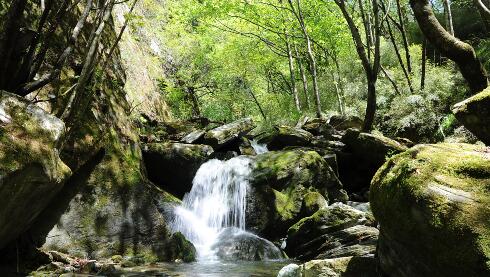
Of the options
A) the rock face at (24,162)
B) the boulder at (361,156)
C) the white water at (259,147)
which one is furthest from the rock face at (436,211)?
the white water at (259,147)

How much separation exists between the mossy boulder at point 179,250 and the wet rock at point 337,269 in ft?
13.1

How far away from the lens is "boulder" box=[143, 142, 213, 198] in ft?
42.0

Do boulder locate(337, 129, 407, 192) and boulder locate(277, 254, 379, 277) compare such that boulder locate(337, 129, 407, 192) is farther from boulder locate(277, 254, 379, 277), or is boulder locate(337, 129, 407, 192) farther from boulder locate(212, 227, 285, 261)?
boulder locate(277, 254, 379, 277)

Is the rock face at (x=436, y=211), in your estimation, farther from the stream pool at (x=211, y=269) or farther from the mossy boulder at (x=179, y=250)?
the mossy boulder at (x=179, y=250)

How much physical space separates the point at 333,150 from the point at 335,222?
5.96m

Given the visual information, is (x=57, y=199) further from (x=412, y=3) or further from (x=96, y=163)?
(x=412, y=3)

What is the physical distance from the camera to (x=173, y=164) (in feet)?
42.5

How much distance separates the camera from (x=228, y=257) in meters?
9.62

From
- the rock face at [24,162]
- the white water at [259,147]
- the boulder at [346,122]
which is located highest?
the boulder at [346,122]

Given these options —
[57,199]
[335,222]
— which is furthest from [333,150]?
[57,199]

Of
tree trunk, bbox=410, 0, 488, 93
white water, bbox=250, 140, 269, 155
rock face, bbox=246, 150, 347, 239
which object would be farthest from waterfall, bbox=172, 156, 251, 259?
tree trunk, bbox=410, 0, 488, 93

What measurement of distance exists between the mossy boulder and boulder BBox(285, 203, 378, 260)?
2375mm

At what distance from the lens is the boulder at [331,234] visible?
8383mm

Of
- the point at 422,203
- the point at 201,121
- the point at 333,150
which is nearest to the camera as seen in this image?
the point at 422,203
